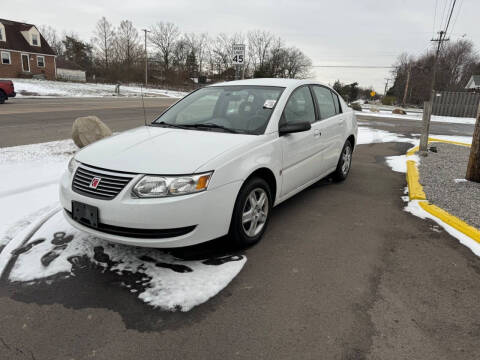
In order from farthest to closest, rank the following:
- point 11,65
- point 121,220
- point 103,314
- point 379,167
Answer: point 11,65
point 379,167
point 121,220
point 103,314

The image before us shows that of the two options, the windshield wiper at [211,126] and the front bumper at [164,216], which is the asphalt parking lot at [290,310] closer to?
the front bumper at [164,216]

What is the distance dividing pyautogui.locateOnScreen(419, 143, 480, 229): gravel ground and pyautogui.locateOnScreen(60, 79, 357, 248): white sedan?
1865mm

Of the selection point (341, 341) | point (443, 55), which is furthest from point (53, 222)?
point (443, 55)

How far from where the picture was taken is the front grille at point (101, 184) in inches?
107

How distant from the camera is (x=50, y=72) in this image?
43.2m

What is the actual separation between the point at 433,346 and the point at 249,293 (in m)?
1.28

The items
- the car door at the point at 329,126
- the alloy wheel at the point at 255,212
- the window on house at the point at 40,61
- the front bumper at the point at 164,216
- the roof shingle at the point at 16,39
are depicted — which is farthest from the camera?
the window on house at the point at 40,61

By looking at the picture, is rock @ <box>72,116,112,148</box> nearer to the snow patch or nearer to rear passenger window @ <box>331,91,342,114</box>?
rear passenger window @ <box>331,91,342,114</box>

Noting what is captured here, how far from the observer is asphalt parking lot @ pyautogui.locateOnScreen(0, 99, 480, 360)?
216 cm

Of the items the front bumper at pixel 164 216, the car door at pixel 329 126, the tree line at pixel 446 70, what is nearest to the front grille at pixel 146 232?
the front bumper at pixel 164 216

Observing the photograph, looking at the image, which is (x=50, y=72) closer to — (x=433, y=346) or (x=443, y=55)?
(x=433, y=346)

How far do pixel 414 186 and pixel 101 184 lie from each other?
14.9 ft

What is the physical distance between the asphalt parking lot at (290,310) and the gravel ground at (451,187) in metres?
0.85

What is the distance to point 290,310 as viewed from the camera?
2.52 meters
